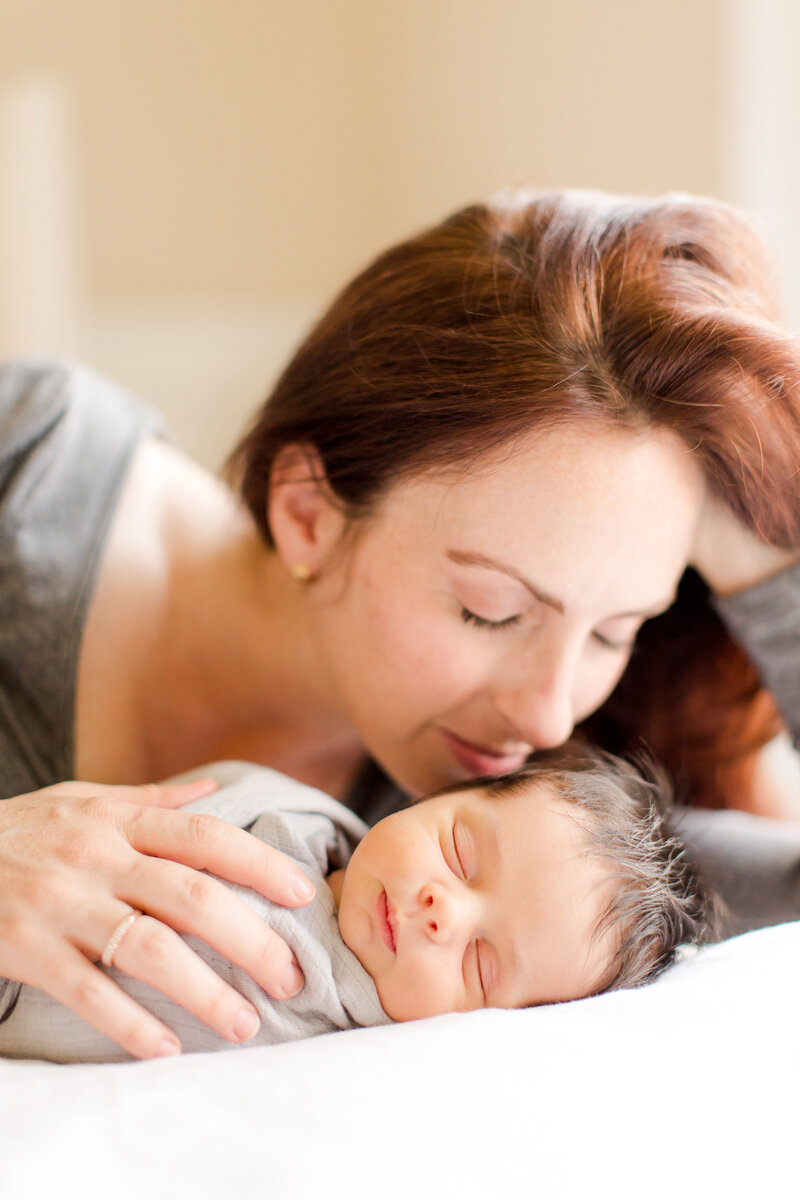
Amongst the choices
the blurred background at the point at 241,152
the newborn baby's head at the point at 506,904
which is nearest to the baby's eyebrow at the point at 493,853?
the newborn baby's head at the point at 506,904

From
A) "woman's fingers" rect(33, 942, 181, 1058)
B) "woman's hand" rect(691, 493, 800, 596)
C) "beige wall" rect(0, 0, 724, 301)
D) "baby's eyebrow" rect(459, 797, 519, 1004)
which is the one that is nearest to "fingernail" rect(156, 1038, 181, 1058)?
"woman's fingers" rect(33, 942, 181, 1058)

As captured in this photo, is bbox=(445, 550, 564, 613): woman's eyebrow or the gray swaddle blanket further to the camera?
bbox=(445, 550, 564, 613): woman's eyebrow

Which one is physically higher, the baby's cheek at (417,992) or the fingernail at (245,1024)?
the fingernail at (245,1024)

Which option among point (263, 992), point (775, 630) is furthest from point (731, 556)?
point (263, 992)

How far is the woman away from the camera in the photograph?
2.98ft

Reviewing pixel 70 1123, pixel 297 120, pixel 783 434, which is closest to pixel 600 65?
pixel 297 120

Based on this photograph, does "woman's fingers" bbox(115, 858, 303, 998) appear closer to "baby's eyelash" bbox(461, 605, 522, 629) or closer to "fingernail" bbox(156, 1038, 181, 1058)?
"fingernail" bbox(156, 1038, 181, 1058)

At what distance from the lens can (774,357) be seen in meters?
1.16

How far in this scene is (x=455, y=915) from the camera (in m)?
0.97

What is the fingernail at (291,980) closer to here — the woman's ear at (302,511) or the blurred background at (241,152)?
the woman's ear at (302,511)

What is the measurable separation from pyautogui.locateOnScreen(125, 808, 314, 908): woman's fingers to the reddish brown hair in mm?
467

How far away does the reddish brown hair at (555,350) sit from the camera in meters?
1.13

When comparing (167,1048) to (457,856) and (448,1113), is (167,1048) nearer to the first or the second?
(448,1113)

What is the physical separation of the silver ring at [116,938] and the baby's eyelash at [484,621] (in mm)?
506
